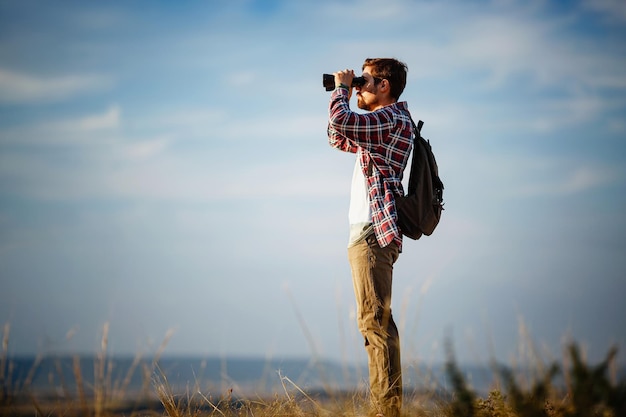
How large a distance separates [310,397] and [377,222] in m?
1.04

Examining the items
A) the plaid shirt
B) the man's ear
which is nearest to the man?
the plaid shirt

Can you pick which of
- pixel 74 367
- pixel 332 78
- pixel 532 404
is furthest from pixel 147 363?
pixel 332 78

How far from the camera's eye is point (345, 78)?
11.4 ft

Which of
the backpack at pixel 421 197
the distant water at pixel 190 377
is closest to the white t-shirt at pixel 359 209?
the backpack at pixel 421 197

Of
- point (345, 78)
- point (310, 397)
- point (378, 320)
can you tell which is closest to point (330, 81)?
point (345, 78)

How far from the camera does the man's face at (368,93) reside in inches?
144

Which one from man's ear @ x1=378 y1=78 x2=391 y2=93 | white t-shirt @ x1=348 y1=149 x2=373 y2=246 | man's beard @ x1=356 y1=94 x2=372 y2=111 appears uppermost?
Result: man's ear @ x1=378 y1=78 x2=391 y2=93

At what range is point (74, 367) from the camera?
2.47 m

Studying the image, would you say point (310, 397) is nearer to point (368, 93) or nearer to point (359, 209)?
point (359, 209)

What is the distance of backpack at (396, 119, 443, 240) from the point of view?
3344 mm

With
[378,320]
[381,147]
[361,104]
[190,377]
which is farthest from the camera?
[361,104]

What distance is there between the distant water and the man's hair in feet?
5.53

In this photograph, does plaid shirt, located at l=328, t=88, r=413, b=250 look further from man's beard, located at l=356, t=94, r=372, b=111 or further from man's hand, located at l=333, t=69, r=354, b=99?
man's beard, located at l=356, t=94, r=372, b=111

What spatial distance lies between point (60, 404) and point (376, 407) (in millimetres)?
1556
